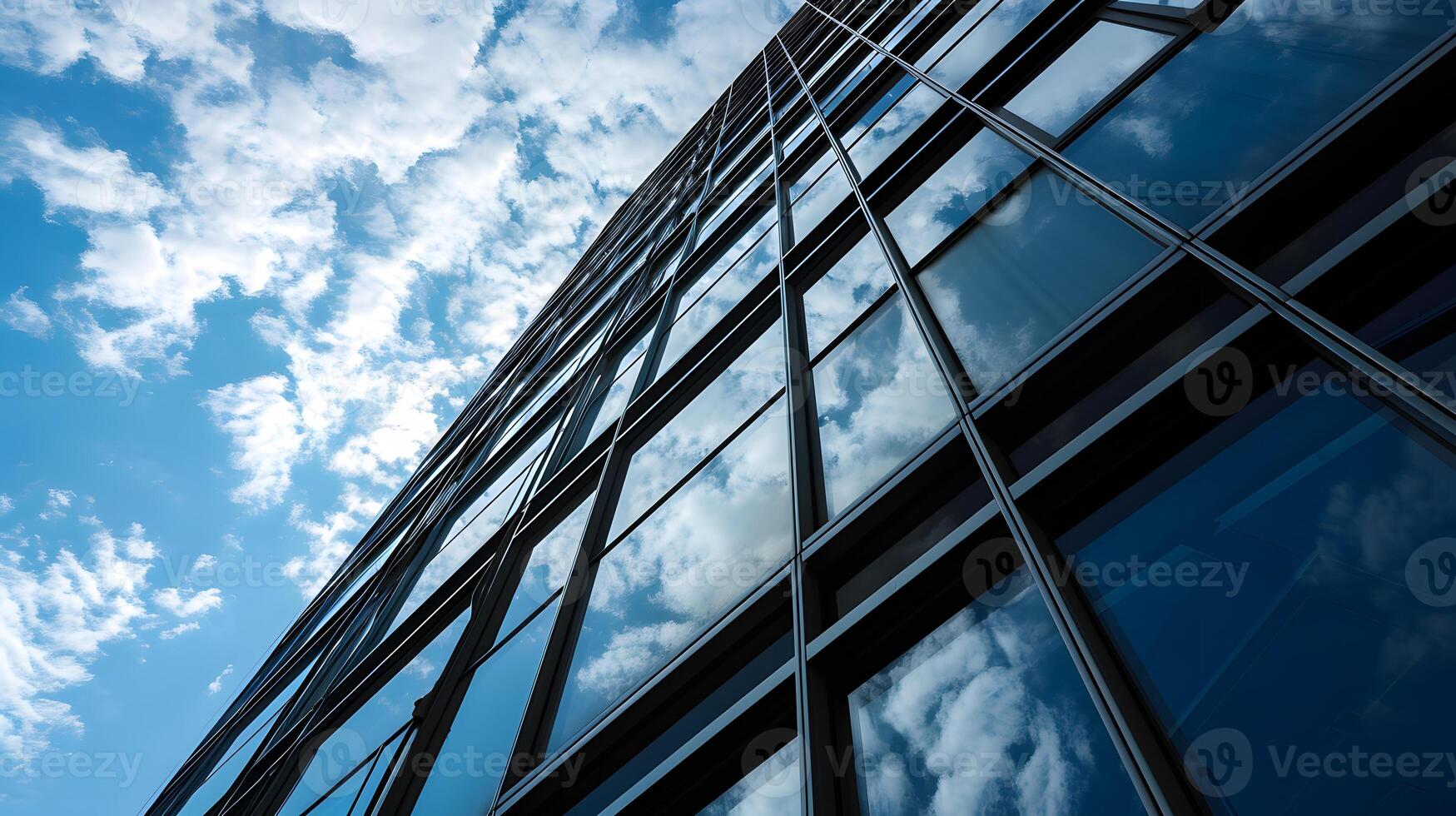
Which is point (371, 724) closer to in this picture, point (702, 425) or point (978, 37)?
point (702, 425)

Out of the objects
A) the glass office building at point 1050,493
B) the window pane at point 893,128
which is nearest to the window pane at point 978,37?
the glass office building at point 1050,493

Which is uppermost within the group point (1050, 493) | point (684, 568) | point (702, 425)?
point (702, 425)

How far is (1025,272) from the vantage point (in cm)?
471

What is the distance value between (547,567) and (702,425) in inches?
82.5

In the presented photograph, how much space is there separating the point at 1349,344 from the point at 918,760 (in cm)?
221

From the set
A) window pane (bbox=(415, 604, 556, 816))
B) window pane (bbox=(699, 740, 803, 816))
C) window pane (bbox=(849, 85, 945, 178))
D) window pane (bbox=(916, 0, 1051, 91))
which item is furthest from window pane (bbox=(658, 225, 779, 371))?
window pane (bbox=(699, 740, 803, 816))

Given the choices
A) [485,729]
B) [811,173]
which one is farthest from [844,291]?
[485,729]

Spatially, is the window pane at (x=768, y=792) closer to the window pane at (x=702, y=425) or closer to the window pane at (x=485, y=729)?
the window pane at (x=485, y=729)

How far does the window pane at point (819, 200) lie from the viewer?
8.53m

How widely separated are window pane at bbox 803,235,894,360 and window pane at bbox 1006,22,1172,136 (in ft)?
5.17

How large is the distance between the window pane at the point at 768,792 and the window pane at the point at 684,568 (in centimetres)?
112

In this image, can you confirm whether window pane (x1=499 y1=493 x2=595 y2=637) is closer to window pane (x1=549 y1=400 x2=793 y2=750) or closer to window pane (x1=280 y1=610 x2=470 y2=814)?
window pane (x1=549 y1=400 x2=793 y2=750)

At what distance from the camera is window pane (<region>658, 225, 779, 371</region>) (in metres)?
9.02

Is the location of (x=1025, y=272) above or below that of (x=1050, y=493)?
above
